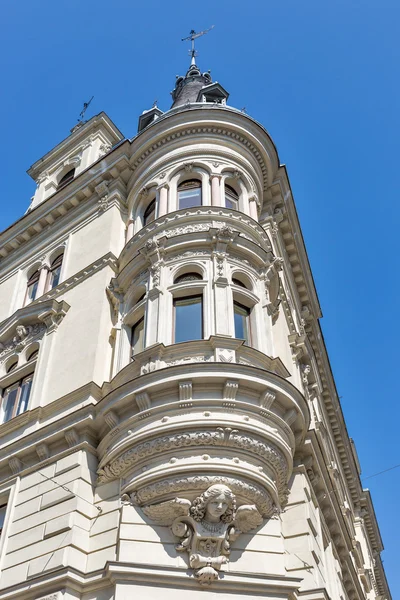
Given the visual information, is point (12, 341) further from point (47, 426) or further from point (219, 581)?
point (219, 581)

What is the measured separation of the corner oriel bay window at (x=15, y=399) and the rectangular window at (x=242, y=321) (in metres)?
7.39

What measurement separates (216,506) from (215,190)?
11.5 metres

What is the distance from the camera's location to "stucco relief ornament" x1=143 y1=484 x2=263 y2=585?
48.6 ft

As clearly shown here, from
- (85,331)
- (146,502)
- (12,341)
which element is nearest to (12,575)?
(146,502)

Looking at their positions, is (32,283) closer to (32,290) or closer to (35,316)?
(32,290)

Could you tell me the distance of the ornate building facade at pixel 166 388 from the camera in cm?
1526

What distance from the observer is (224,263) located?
2016 centimetres

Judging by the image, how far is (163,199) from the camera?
899 inches

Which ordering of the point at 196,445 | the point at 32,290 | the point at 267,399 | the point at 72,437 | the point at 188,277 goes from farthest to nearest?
the point at 32,290 < the point at 188,277 < the point at 72,437 < the point at 267,399 < the point at 196,445

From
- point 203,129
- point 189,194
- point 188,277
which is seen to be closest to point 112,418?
point 188,277

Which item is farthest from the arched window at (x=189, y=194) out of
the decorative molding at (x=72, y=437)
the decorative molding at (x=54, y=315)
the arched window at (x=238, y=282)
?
the decorative molding at (x=72, y=437)

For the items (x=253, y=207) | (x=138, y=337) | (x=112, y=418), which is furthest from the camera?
(x=253, y=207)

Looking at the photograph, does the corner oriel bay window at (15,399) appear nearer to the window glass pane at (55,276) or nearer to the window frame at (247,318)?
the window glass pane at (55,276)

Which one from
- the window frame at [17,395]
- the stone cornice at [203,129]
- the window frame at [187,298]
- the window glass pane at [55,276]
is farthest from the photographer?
the window glass pane at [55,276]
